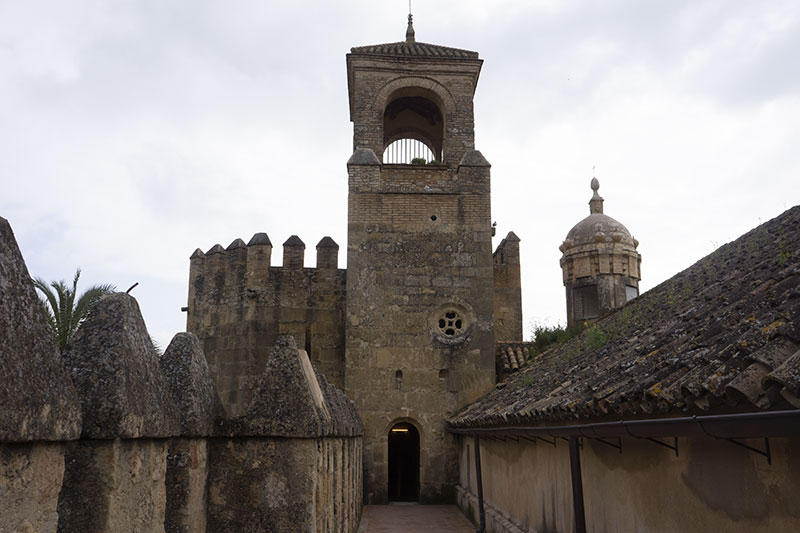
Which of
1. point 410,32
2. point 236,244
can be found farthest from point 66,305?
point 410,32

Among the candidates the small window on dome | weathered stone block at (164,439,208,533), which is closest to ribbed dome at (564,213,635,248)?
the small window on dome

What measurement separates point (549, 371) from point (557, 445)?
3.66m

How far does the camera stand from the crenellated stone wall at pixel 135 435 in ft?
7.13

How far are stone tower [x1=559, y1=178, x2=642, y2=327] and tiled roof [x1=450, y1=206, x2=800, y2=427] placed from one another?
10.6 m

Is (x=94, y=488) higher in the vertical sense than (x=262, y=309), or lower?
lower

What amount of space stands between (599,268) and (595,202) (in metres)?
3.08

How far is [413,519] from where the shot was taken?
13.1 metres

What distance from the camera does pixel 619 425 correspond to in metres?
4.88

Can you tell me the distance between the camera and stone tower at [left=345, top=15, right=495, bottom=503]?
15320 mm

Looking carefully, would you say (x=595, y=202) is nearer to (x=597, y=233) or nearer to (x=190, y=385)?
(x=597, y=233)

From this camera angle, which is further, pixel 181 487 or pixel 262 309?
pixel 262 309

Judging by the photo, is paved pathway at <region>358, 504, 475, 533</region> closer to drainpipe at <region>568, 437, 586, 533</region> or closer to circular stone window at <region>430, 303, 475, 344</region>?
circular stone window at <region>430, 303, 475, 344</region>

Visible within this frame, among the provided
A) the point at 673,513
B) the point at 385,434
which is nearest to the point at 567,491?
the point at 673,513

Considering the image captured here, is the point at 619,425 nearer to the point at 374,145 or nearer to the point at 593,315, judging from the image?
the point at 374,145
